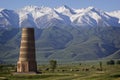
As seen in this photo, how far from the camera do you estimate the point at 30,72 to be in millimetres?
174000

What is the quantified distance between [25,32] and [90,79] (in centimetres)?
6212

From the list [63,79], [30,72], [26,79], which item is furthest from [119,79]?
[30,72]

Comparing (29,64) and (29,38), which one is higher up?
(29,38)

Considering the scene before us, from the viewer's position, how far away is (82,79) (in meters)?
126

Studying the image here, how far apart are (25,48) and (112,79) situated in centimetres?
6438

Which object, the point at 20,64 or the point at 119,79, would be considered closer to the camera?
the point at 119,79

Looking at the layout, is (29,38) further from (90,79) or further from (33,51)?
(90,79)

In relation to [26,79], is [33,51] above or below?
above

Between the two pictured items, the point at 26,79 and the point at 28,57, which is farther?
the point at 28,57

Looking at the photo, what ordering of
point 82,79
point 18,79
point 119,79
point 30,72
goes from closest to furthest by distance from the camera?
point 119,79 → point 82,79 → point 18,79 → point 30,72

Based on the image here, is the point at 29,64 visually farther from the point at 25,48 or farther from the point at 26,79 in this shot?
the point at 26,79

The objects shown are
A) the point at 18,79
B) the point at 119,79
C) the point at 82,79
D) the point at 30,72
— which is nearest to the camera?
the point at 119,79

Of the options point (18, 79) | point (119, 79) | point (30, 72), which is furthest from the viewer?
point (30, 72)

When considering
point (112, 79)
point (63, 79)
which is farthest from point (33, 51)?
point (112, 79)
